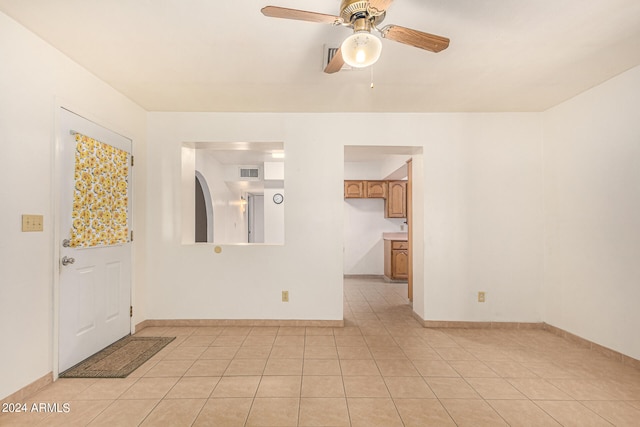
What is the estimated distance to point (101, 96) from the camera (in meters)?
2.88

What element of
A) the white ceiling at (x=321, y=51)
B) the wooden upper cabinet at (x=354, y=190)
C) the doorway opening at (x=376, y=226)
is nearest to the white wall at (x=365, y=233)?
the doorway opening at (x=376, y=226)

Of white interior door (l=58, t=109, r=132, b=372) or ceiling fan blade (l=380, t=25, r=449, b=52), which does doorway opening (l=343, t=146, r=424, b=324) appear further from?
ceiling fan blade (l=380, t=25, r=449, b=52)

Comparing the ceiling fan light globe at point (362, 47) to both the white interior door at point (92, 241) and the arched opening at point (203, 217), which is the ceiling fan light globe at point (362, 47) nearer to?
the white interior door at point (92, 241)

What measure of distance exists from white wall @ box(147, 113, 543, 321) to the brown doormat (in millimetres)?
521

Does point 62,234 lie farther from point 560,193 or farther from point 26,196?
point 560,193

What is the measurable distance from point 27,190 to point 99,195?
2.33 feet

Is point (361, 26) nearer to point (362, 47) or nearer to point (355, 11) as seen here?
point (355, 11)

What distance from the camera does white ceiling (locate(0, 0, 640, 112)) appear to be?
190cm

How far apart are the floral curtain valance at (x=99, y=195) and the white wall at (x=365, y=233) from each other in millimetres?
4690

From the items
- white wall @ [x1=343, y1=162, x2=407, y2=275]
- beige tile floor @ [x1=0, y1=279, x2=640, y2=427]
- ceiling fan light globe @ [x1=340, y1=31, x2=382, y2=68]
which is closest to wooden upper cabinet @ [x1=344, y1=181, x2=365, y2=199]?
white wall @ [x1=343, y1=162, x2=407, y2=275]

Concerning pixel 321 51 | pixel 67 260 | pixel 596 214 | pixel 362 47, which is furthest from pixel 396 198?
pixel 67 260

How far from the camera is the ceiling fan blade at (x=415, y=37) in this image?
1.63m

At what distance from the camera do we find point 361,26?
5.31 ft

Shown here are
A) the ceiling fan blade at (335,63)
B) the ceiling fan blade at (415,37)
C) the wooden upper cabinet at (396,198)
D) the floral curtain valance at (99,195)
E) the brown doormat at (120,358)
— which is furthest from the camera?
the wooden upper cabinet at (396,198)
